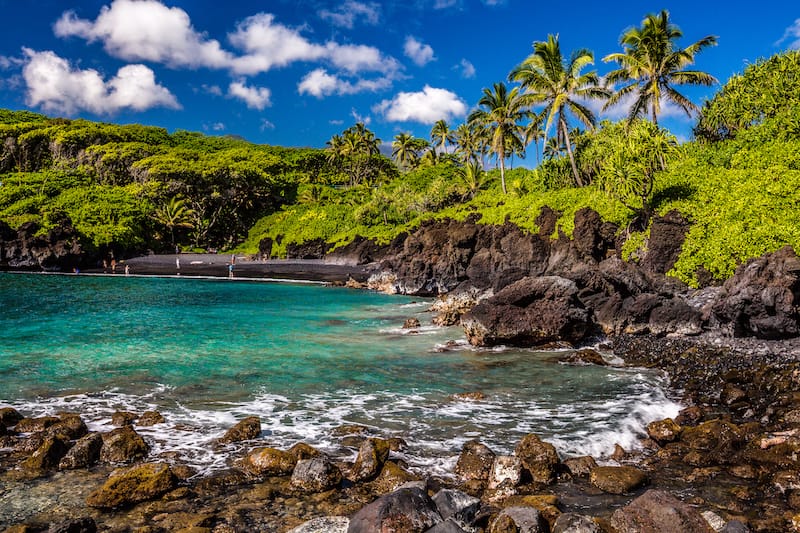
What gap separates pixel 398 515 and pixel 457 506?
4.16 feet

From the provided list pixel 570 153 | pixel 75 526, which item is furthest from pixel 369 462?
pixel 570 153

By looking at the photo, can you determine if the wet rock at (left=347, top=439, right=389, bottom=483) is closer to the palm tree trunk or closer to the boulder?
the boulder

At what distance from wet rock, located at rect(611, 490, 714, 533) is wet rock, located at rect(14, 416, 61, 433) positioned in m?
12.3

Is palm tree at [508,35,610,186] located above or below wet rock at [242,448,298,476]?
above

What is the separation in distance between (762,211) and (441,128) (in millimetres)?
86035

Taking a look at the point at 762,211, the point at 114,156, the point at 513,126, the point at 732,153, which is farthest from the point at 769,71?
the point at 114,156

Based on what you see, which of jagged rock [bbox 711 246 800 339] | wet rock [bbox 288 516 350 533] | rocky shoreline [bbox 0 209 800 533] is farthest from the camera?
jagged rock [bbox 711 246 800 339]

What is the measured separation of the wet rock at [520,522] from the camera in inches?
280

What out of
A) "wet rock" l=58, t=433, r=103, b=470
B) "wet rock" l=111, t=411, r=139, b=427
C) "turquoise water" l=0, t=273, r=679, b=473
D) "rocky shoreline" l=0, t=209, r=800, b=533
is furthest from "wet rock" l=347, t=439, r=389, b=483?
"wet rock" l=111, t=411, r=139, b=427

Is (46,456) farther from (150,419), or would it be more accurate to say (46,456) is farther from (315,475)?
(315,475)

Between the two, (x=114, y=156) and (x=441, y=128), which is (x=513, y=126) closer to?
(x=441, y=128)

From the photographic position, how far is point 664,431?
37.3 ft

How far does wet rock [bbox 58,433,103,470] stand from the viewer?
9.85 meters

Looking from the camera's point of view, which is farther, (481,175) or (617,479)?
(481,175)
